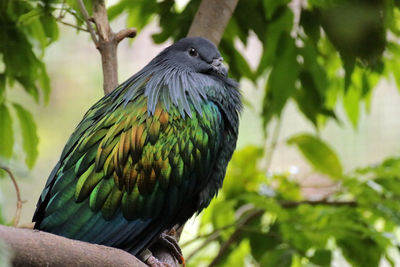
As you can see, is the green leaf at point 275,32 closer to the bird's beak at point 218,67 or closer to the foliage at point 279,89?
the foliage at point 279,89

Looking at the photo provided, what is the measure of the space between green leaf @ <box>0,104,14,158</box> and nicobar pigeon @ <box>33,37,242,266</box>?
46cm

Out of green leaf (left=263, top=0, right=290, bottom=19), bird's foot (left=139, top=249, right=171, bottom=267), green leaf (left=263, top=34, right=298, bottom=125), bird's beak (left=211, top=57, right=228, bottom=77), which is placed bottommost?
bird's foot (left=139, top=249, right=171, bottom=267)

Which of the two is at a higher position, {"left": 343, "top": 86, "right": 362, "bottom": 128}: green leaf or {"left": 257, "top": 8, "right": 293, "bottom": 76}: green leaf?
{"left": 257, "top": 8, "right": 293, "bottom": 76}: green leaf

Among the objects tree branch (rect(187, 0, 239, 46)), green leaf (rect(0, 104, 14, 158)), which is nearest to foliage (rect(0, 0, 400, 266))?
green leaf (rect(0, 104, 14, 158))

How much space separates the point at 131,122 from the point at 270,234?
3.95ft

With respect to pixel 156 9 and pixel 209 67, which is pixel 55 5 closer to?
pixel 156 9

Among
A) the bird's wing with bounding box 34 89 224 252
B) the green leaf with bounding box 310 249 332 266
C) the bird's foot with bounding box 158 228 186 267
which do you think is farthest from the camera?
the green leaf with bounding box 310 249 332 266

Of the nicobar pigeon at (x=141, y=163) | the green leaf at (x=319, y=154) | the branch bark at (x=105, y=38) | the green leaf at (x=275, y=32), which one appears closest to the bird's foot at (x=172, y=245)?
the nicobar pigeon at (x=141, y=163)

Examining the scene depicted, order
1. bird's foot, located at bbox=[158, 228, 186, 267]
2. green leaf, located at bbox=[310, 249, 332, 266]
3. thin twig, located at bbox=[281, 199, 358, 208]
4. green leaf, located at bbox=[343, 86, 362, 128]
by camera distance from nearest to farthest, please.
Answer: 1. bird's foot, located at bbox=[158, 228, 186, 267]
2. green leaf, located at bbox=[310, 249, 332, 266]
3. thin twig, located at bbox=[281, 199, 358, 208]
4. green leaf, located at bbox=[343, 86, 362, 128]

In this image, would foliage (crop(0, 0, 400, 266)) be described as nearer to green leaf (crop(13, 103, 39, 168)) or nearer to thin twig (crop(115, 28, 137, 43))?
green leaf (crop(13, 103, 39, 168))

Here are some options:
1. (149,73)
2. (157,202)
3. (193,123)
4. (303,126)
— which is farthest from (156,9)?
(303,126)

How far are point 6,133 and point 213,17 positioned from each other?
3.65 ft

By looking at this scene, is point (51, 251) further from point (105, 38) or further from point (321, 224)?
point (321, 224)

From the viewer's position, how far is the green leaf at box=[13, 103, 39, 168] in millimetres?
3119
